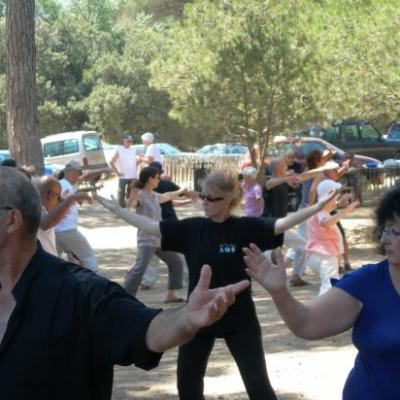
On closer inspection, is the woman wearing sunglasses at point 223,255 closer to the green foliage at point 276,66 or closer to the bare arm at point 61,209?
the bare arm at point 61,209

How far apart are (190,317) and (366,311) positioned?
Answer: 4.21 ft

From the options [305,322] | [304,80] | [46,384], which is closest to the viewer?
[46,384]

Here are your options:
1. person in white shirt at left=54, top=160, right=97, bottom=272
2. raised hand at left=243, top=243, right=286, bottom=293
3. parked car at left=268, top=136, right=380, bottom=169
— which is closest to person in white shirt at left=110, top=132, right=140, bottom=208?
parked car at left=268, top=136, right=380, bottom=169

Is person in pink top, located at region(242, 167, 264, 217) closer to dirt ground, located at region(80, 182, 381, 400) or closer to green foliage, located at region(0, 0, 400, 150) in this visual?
dirt ground, located at region(80, 182, 381, 400)

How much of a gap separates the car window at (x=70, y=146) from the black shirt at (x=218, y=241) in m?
25.5

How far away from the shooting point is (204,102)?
70.3 feet

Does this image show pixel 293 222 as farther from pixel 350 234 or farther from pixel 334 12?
pixel 350 234

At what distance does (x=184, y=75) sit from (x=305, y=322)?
1865cm

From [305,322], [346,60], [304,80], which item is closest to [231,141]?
[304,80]

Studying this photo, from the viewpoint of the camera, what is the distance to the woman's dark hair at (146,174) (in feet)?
37.6

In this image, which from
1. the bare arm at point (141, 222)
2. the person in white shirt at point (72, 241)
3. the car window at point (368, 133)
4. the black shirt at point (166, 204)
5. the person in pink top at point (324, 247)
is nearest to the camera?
the bare arm at point (141, 222)

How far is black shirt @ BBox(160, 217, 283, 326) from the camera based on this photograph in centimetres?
573

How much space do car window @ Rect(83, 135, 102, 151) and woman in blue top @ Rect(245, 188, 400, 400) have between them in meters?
27.5

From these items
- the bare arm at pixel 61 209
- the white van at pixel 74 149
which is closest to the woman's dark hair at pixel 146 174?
the bare arm at pixel 61 209
